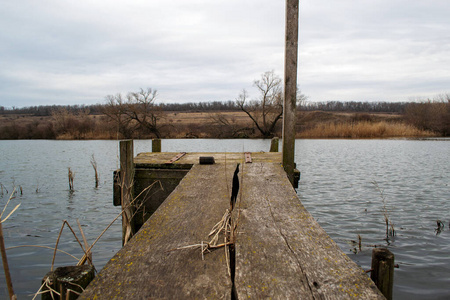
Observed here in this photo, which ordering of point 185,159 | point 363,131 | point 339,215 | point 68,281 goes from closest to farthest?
point 68,281
point 185,159
point 339,215
point 363,131

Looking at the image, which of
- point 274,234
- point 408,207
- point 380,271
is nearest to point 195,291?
point 274,234

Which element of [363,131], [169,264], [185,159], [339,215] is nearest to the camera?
[169,264]

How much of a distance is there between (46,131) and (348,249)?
1947 inches

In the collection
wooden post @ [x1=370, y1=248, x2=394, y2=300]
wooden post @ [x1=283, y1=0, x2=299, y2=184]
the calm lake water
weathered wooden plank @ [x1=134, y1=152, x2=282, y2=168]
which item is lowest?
the calm lake water

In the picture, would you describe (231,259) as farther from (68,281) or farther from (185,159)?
(185,159)

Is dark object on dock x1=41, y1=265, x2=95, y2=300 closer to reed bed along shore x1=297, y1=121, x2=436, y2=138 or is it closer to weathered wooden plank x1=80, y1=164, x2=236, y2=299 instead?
weathered wooden plank x1=80, y1=164, x2=236, y2=299

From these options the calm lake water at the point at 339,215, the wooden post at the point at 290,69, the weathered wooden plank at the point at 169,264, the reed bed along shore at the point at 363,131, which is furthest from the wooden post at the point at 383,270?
the reed bed along shore at the point at 363,131

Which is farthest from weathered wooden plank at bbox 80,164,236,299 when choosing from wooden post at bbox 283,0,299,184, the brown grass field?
the brown grass field

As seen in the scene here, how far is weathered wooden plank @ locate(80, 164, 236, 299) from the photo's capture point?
2094 mm

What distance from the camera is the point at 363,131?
3703cm

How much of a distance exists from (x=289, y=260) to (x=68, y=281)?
4.80 ft

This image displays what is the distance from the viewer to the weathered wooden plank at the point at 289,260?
2.08 meters

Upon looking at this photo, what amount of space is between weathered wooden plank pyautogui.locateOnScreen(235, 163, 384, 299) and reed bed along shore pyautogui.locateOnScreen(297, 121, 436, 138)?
36413mm

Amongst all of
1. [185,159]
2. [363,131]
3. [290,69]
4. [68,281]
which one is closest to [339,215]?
[185,159]
